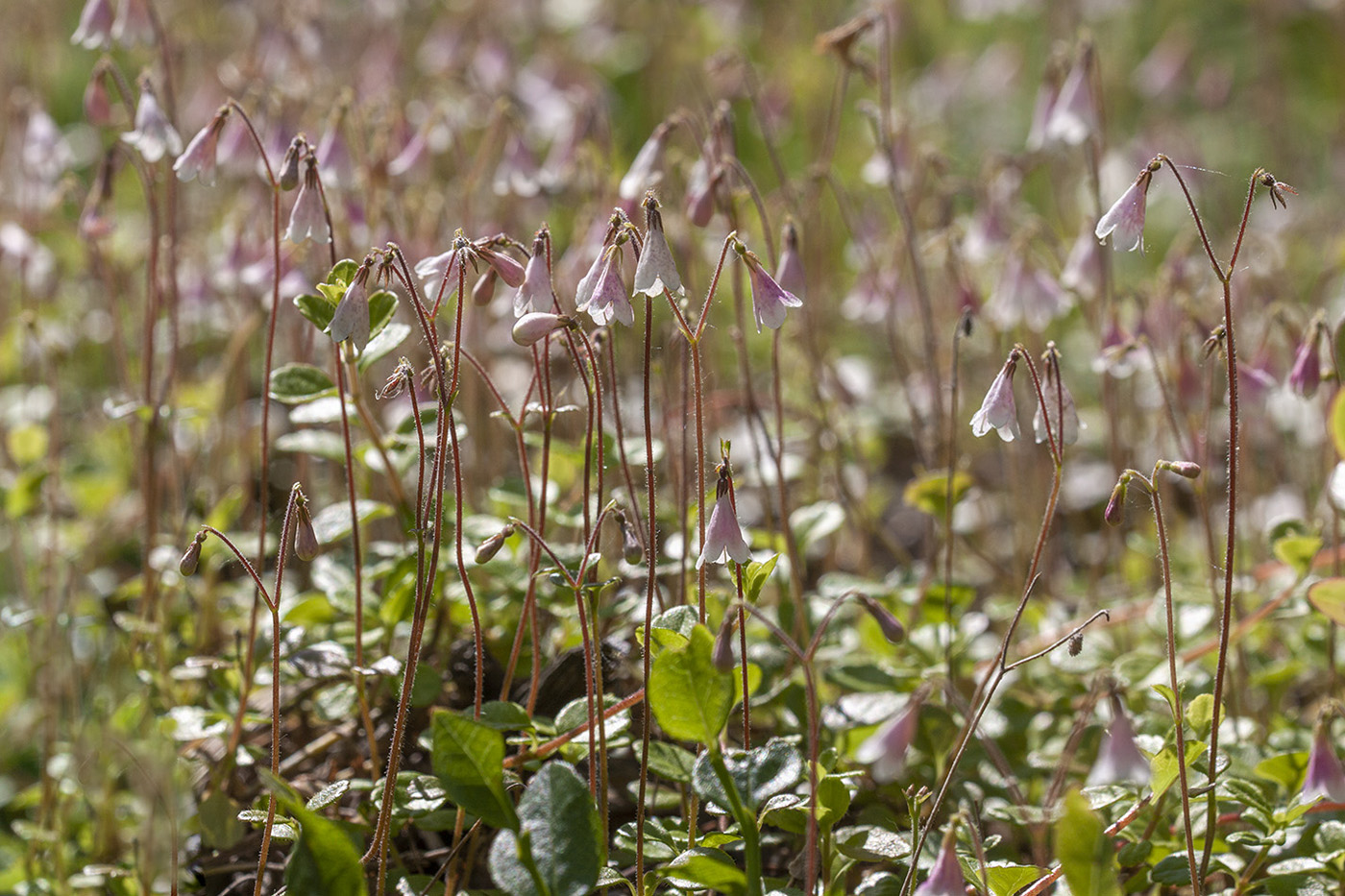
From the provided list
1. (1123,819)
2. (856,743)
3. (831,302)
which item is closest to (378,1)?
(831,302)

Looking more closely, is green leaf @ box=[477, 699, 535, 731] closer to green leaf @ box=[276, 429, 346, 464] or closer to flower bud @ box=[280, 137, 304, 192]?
green leaf @ box=[276, 429, 346, 464]

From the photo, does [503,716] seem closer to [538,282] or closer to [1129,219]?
[538,282]

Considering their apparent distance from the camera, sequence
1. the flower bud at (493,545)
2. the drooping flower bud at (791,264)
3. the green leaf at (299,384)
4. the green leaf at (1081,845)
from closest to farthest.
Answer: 1. the green leaf at (1081,845)
2. the flower bud at (493,545)
3. the green leaf at (299,384)
4. the drooping flower bud at (791,264)

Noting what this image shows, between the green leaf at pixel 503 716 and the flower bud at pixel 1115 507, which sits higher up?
the flower bud at pixel 1115 507

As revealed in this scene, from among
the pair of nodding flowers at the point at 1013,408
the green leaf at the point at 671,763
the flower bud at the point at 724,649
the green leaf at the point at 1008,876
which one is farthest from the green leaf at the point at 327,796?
the pair of nodding flowers at the point at 1013,408

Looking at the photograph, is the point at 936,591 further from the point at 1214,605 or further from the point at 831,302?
the point at 831,302

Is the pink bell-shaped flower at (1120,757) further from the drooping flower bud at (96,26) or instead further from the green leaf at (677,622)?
the drooping flower bud at (96,26)
